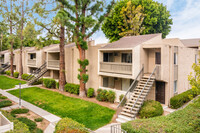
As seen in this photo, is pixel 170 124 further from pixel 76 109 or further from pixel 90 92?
pixel 90 92

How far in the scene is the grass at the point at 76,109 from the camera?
11.7 meters

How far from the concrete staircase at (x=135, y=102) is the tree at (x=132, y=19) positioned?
62.9 ft

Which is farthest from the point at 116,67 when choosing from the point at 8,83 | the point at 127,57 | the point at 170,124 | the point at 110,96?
the point at 8,83

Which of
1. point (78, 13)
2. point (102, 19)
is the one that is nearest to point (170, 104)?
point (102, 19)

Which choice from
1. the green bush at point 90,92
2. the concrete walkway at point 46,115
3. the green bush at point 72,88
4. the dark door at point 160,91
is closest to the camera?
the concrete walkway at point 46,115

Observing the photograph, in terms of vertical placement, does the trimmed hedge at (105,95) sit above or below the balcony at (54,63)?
below

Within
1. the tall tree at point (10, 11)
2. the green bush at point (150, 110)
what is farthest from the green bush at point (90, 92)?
the tall tree at point (10, 11)

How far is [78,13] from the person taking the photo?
17047mm

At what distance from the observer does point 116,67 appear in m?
15.7

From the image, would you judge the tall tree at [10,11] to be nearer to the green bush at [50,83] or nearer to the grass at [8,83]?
the grass at [8,83]

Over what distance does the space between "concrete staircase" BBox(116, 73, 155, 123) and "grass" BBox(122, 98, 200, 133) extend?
2.95 metres

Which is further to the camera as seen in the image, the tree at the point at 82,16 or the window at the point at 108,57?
the window at the point at 108,57

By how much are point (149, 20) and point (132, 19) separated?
3520mm

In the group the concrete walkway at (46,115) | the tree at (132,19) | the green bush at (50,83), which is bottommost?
the concrete walkway at (46,115)
